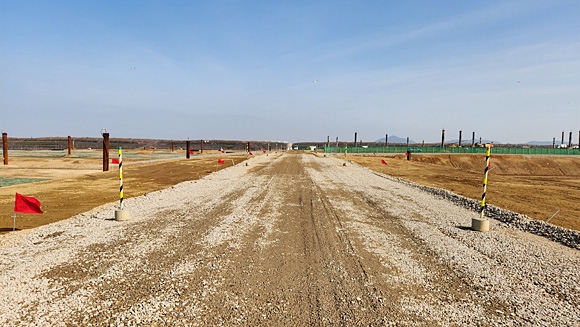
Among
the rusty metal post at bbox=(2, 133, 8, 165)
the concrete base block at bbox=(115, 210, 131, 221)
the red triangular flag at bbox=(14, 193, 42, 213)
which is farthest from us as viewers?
the rusty metal post at bbox=(2, 133, 8, 165)

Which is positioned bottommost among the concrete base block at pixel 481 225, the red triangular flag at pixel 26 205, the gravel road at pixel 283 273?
the gravel road at pixel 283 273

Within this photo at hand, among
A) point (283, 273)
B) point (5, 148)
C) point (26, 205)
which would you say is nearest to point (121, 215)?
point (26, 205)

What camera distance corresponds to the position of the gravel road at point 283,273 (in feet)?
12.6

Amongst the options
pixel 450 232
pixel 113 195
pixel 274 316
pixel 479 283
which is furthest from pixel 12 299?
pixel 113 195

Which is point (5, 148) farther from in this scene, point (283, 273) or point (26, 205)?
point (283, 273)

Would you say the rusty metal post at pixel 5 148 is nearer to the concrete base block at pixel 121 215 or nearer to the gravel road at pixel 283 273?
the gravel road at pixel 283 273

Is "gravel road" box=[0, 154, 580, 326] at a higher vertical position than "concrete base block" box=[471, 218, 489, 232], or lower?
lower

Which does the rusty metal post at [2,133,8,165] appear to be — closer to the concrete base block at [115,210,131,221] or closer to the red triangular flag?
the red triangular flag

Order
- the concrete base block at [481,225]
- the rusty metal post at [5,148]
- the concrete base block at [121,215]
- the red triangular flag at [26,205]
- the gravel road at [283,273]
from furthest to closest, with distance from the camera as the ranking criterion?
the rusty metal post at [5,148] → the concrete base block at [121,215] → the concrete base block at [481,225] → the red triangular flag at [26,205] → the gravel road at [283,273]

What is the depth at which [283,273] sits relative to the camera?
16.7ft

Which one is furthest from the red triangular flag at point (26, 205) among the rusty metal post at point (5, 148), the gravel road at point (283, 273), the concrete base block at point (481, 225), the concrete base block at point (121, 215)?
the rusty metal post at point (5, 148)

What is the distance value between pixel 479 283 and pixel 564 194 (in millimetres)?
16835

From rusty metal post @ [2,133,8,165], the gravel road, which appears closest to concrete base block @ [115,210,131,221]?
the gravel road

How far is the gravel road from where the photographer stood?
386 centimetres
